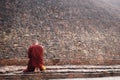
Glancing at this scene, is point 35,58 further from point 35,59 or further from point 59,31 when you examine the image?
point 59,31

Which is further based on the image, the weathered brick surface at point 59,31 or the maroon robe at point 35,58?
the weathered brick surface at point 59,31

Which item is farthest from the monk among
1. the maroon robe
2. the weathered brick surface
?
the weathered brick surface

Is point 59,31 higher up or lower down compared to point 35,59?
higher up

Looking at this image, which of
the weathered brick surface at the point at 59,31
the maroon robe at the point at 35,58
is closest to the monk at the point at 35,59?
the maroon robe at the point at 35,58

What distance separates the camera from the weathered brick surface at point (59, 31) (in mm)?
16078

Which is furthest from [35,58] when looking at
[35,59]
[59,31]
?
[59,31]

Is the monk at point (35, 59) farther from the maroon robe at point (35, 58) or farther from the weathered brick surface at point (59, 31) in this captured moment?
the weathered brick surface at point (59, 31)

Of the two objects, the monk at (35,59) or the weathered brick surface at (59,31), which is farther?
the weathered brick surface at (59,31)

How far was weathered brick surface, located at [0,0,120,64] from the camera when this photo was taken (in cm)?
1608

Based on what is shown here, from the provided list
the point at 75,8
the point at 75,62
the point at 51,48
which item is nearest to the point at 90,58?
the point at 75,62

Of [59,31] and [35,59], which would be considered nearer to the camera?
[35,59]

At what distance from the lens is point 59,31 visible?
17578 millimetres

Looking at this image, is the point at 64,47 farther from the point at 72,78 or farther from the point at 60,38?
the point at 72,78

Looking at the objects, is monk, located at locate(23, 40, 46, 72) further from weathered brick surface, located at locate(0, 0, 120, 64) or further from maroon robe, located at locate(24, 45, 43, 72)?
weathered brick surface, located at locate(0, 0, 120, 64)
